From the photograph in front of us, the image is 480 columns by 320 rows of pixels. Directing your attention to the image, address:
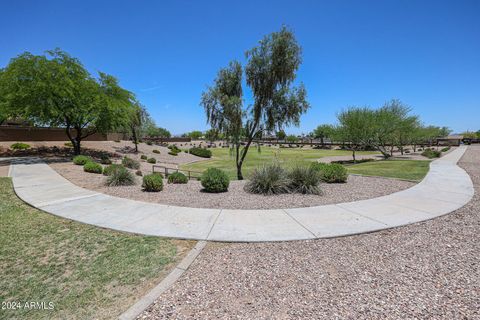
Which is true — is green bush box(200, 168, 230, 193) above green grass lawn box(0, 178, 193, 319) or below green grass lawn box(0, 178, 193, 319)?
→ above

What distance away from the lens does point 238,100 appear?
41.9 feet

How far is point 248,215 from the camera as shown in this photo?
20.2 feet

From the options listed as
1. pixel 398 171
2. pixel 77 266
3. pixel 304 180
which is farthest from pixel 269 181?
pixel 398 171

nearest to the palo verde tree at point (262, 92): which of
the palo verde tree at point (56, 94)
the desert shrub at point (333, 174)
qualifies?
the desert shrub at point (333, 174)

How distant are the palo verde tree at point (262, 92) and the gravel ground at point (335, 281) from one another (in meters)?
9.70

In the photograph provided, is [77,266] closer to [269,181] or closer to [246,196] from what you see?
[246,196]

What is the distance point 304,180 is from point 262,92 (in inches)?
275

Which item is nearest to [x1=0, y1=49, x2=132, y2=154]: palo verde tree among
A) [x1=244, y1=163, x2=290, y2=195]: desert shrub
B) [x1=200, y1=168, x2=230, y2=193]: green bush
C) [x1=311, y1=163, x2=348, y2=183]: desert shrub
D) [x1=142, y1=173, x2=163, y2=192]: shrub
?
[x1=142, y1=173, x2=163, y2=192]: shrub

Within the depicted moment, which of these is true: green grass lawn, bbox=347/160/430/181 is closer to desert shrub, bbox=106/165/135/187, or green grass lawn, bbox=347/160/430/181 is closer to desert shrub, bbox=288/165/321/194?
desert shrub, bbox=288/165/321/194

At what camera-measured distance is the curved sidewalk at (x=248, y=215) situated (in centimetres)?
504

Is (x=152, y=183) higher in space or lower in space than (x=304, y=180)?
lower

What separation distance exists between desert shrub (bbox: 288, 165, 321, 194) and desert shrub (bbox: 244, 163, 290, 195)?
26cm

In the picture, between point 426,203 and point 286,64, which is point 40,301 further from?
point 286,64

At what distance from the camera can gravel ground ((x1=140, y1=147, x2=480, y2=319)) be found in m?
2.72
